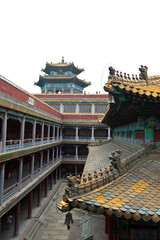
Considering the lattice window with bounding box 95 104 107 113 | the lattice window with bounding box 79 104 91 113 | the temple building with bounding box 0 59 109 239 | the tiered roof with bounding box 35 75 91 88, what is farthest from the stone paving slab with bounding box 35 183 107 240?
the tiered roof with bounding box 35 75 91 88

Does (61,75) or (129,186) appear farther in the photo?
(61,75)

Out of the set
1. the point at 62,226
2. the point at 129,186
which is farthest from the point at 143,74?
the point at 62,226

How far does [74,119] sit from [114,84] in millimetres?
22799

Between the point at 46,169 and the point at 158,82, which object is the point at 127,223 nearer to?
the point at 158,82

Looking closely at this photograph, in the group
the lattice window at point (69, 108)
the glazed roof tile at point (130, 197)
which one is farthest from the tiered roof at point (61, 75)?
the glazed roof tile at point (130, 197)

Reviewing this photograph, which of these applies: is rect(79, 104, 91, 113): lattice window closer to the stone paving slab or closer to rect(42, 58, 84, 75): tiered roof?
rect(42, 58, 84, 75): tiered roof

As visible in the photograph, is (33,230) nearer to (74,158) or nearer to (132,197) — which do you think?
(132,197)

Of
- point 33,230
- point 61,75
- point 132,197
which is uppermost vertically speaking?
point 61,75

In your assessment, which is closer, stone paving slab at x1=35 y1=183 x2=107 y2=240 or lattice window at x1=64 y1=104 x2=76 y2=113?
stone paving slab at x1=35 y1=183 x2=107 y2=240

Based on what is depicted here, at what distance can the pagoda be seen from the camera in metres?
34.5

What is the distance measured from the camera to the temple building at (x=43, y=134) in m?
9.67

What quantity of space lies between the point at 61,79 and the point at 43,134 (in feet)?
53.0

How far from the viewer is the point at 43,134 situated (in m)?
22.0

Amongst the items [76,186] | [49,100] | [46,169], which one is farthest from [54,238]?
[49,100]
